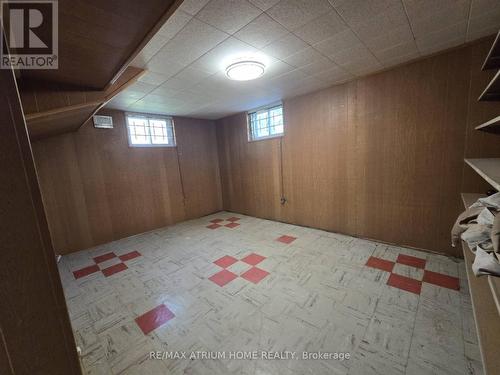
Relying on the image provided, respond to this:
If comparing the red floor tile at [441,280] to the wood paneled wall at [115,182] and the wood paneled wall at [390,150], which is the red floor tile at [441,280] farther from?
the wood paneled wall at [115,182]

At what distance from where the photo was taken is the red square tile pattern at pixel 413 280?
194 cm

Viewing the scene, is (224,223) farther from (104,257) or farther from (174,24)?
(174,24)

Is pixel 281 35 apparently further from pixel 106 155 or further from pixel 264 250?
pixel 106 155

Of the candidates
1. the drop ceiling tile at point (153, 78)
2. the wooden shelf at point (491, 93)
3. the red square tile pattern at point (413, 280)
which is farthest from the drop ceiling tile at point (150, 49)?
the red square tile pattern at point (413, 280)

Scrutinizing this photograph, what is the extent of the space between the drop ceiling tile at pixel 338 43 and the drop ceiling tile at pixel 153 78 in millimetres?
1785

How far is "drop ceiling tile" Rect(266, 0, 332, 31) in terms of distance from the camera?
1411 millimetres

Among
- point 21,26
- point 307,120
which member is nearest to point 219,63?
point 21,26

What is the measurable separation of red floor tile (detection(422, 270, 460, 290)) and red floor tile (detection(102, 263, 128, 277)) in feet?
11.8

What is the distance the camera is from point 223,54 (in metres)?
2.01

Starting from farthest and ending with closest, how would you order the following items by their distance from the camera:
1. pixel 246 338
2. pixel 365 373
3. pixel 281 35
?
1. pixel 281 35
2. pixel 246 338
3. pixel 365 373

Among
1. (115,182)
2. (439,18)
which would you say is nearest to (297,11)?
(439,18)

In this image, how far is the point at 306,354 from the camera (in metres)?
1.39

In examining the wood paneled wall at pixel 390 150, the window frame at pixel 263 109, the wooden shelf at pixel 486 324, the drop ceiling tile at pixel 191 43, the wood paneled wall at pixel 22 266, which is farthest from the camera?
the window frame at pixel 263 109

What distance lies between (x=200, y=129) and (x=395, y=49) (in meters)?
4.02
